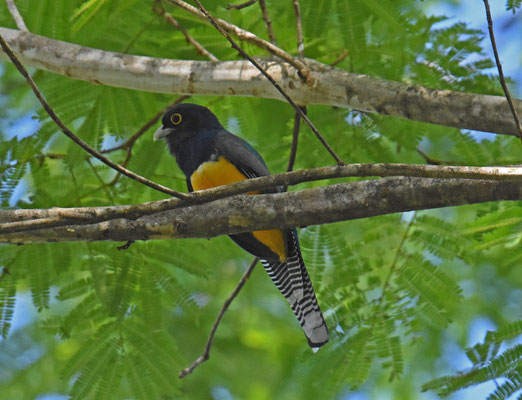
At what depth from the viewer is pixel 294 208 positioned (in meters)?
3.25

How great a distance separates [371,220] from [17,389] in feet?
14.3

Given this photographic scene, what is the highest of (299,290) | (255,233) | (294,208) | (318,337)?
(255,233)

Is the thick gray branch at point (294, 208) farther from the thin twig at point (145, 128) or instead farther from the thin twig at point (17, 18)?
the thin twig at point (145, 128)

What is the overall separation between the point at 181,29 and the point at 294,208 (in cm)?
208

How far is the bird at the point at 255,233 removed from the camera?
4785 mm

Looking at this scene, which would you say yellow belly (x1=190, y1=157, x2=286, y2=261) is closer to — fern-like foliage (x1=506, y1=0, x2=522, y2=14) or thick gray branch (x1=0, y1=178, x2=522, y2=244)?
thick gray branch (x1=0, y1=178, x2=522, y2=244)

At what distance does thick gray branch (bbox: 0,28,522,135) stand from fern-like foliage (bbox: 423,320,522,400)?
112 cm

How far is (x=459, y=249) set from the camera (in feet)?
15.3

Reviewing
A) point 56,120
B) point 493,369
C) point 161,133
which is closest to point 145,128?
point 161,133

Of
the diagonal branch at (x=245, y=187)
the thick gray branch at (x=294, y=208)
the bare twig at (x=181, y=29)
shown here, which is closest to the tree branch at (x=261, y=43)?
the bare twig at (x=181, y=29)

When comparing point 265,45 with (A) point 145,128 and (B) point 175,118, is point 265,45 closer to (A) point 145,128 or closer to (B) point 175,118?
(B) point 175,118

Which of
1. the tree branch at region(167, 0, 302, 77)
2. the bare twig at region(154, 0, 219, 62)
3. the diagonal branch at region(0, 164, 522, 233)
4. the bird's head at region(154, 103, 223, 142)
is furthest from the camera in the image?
the bird's head at region(154, 103, 223, 142)

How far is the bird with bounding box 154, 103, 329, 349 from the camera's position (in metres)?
4.79

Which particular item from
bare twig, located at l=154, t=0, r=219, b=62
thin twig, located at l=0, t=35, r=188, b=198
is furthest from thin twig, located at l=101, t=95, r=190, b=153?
thin twig, located at l=0, t=35, r=188, b=198
